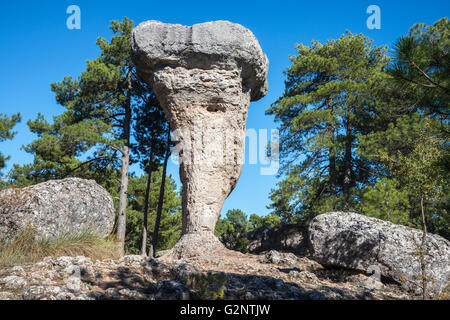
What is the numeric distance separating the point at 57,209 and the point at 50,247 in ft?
4.48

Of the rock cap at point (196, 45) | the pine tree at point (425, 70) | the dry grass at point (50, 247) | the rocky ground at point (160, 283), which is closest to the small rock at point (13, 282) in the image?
the rocky ground at point (160, 283)

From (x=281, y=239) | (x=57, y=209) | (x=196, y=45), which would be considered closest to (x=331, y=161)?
(x=281, y=239)

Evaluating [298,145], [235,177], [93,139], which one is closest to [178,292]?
[235,177]

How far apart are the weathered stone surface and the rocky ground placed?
6180 mm

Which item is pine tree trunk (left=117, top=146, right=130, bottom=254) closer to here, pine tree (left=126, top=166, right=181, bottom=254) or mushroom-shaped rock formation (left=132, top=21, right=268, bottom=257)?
mushroom-shaped rock formation (left=132, top=21, right=268, bottom=257)

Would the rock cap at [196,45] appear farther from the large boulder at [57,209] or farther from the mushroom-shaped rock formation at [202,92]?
the large boulder at [57,209]

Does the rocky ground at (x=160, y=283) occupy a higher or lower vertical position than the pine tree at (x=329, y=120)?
lower

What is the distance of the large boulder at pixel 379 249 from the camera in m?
6.74

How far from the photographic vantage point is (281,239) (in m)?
14.1

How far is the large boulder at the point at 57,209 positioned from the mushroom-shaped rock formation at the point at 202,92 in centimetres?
241

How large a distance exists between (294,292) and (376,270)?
2.55 metres

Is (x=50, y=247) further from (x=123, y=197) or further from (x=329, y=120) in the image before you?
(x=329, y=120)

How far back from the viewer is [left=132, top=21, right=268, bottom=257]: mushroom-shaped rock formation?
33.4 ft
